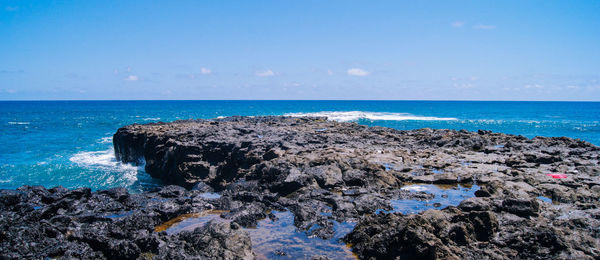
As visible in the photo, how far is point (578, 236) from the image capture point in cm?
922

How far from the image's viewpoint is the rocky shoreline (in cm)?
905

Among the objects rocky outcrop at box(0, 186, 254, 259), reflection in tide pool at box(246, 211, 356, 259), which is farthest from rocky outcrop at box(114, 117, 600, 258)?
rocky outcrop at box(0, 186, 254, 259)

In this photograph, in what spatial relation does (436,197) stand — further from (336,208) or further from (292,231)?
(292,231)

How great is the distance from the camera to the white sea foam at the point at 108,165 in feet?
89.7

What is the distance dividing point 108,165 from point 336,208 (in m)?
26.8

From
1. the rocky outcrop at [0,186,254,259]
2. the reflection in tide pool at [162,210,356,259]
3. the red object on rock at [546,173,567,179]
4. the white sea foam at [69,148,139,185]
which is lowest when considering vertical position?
the white sea foam at [69,148,139,185]

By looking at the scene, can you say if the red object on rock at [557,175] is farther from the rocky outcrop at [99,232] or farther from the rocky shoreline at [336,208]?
the rocky outcrop at [99,232]

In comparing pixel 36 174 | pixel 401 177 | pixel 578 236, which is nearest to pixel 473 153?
pixel 401 177

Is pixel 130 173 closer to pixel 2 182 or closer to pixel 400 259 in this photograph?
pixel 2 182

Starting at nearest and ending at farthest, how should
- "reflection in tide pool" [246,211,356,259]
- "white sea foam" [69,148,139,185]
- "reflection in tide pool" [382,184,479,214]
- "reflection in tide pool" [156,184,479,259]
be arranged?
"reflection in tide pool" [246,211,356,259] < "reflection in tide pool" [156,184,479,259] < "reflection in tide pool" [382,184,479,214] < "white sea foam" [69,148,139,185]

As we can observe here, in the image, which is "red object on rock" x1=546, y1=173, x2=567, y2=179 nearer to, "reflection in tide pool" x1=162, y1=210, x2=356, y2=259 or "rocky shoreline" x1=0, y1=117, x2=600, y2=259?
"rocky shoreline" x1=0, y1=117, x2=600, y2=259

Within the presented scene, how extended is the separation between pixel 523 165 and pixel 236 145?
17.7m

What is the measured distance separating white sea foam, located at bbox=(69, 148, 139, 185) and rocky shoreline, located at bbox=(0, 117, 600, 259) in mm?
6288

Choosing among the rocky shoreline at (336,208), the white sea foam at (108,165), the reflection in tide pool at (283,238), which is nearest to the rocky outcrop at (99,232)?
the rocky shoreline at (336,208)
